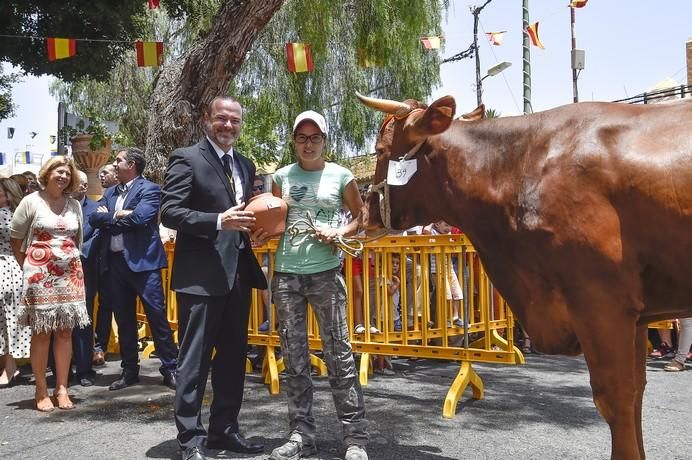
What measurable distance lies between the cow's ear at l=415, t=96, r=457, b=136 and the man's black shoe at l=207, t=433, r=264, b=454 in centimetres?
234

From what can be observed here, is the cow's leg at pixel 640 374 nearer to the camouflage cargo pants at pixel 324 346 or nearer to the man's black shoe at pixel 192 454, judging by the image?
the camouflage cargo pants at pixel 324 346

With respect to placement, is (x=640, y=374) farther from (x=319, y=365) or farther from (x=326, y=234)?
(x=319, y=365)

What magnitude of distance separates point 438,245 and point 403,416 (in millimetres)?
1607

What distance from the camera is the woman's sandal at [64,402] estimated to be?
5676 mm

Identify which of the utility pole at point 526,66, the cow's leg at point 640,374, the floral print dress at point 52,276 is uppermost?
the utility pole at point 526,66

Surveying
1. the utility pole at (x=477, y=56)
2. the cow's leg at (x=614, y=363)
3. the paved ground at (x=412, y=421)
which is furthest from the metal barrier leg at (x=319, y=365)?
the utility pole at (x=477, y=56)

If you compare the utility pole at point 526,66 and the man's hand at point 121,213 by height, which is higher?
the utility pole at point 526,66

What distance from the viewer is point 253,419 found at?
17.2 ft

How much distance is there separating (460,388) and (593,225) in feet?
9.44

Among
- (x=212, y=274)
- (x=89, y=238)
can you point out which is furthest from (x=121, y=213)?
(x=212, y=274)

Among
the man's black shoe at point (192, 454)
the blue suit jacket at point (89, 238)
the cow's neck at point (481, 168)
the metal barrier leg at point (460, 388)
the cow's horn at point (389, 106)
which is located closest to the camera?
the cow's neck at point (481, 168)

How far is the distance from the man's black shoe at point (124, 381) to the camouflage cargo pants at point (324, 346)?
2.96 meters

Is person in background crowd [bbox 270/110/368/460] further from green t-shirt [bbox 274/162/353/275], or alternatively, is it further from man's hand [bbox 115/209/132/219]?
man's hand [bbox 115/209/132/219]

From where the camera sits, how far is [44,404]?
565cm
